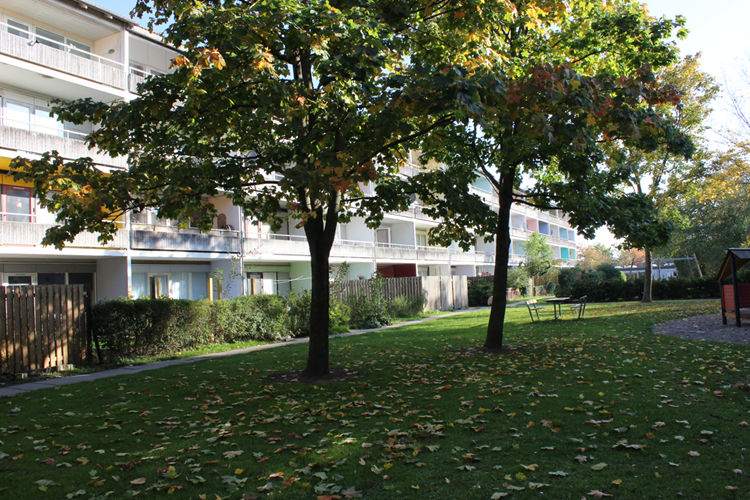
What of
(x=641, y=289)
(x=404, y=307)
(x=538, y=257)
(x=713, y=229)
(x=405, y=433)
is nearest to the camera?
(x=405, y=433)

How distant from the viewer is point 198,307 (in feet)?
47.5

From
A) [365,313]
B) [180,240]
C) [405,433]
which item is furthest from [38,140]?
[405,433]

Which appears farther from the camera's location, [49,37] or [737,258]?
[49,37]

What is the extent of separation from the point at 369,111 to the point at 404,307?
21.0 meters

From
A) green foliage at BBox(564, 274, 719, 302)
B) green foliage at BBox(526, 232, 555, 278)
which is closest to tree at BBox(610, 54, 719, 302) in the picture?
green foliage at BBox(564, 274, 719, 302)

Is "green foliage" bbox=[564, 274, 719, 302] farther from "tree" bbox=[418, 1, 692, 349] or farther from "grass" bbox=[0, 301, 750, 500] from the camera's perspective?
"grass" bbox=[0, 301, 750, 500]

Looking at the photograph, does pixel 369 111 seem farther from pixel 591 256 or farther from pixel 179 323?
pixel 591 256

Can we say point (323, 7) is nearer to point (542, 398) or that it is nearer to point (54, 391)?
point (542, 398)

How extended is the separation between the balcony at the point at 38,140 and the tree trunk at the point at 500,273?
46.0ft

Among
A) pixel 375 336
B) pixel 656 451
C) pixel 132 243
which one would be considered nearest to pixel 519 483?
pixel 656 451

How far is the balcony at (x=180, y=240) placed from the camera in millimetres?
22542

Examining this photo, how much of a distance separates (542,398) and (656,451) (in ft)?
7.33

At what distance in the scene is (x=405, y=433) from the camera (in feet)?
17.9

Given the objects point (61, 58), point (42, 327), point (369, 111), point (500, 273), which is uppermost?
point (61, 58)
